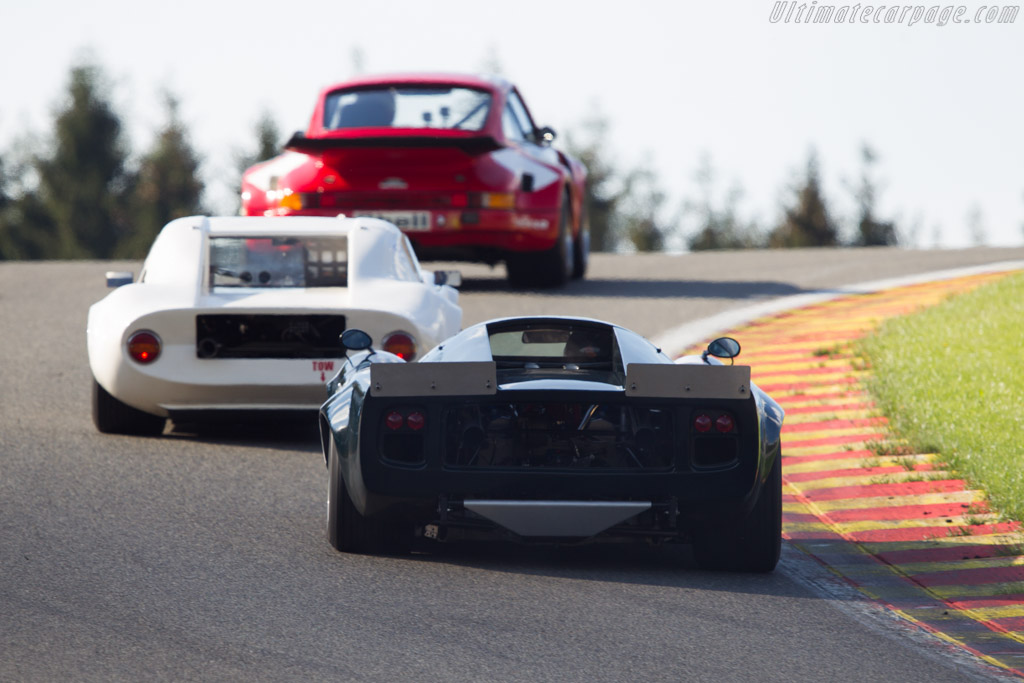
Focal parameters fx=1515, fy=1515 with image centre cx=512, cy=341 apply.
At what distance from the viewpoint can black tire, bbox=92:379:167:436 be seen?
8414 mm

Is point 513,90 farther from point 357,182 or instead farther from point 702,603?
point 702,603

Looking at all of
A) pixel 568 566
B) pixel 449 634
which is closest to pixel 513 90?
pixel 568 566

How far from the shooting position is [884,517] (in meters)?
7.18

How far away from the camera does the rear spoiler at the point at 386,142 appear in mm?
12977

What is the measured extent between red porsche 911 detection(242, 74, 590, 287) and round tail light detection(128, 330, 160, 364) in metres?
5.20

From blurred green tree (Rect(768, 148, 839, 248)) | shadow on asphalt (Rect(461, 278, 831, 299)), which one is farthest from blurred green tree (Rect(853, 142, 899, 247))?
shadow on asphalt (Rect(461, 278, 831, 299))

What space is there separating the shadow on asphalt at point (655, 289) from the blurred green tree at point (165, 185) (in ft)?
174

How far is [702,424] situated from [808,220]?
79.8 metres

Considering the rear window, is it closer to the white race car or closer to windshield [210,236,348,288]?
the white race car

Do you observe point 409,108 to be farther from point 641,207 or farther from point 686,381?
point 641,207

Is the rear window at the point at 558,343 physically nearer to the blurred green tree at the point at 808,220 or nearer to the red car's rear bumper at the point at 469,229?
the red car's rear bumper at the point at 469,229

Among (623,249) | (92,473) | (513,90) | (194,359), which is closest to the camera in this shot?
(92,473)

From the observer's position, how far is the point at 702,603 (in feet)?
17.7

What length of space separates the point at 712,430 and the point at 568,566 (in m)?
0.79
